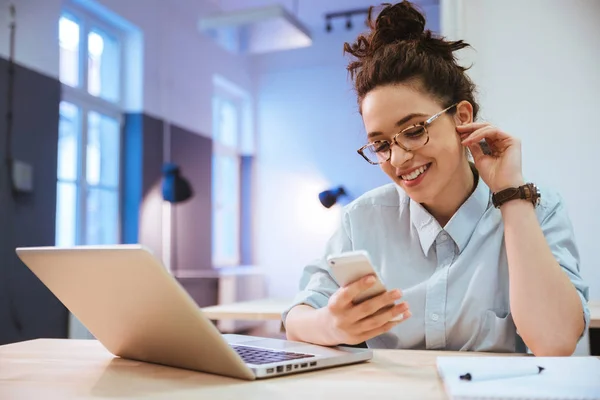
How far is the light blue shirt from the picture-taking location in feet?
4.19

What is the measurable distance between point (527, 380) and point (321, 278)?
705 mm

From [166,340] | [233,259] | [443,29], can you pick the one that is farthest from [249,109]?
[166,340]

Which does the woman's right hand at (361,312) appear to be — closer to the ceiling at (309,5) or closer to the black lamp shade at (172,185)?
the black lamp shade at (172,185)

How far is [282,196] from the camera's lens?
23.9 ft

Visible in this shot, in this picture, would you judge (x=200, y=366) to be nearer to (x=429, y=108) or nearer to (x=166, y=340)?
(x=166, y=340)

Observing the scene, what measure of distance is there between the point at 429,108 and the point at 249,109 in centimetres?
620

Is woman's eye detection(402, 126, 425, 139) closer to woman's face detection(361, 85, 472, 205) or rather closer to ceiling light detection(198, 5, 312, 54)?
woman's face detection(361, 85, 472, 205)

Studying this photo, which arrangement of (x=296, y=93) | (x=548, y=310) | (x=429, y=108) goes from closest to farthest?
(x=548, y=310), (x=429, y=108), (x=296, y=93)

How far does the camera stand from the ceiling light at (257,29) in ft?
13.6

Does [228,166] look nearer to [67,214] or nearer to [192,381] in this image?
[67,214]

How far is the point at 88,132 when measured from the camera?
14.9 feet

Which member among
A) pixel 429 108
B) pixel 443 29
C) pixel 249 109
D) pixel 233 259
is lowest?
pixel 233 259

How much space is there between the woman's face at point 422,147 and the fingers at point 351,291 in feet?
1.58

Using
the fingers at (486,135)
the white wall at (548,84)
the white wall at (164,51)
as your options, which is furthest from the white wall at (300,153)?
the fingers at (486,135)
